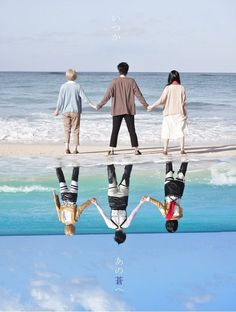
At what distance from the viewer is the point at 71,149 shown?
674cm

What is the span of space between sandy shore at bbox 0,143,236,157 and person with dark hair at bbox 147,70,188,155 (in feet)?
1.67

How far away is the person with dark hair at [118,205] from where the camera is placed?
4727 mm

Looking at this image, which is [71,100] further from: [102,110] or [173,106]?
[102,110]

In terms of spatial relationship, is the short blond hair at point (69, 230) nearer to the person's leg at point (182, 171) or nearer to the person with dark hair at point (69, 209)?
the person with dark hair at point (69, 209)

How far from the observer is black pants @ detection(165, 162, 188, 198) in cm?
527

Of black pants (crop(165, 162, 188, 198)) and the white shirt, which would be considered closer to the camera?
the white shirt

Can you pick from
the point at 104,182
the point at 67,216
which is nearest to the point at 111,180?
the point at 104,182

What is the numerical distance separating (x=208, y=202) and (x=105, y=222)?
0.85 meters

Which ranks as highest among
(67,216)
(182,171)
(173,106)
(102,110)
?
(173,106)

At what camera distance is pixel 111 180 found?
18.1 ft

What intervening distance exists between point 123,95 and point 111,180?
2.38 ft

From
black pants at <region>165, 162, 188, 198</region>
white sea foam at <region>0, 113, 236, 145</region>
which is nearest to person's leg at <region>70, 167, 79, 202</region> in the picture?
black pants at <region>165, 162, 188, 198</region>

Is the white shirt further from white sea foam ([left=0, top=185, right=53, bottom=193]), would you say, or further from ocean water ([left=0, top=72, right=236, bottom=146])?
ocean water ([left=0, top=72, right=236, bottom=146])
